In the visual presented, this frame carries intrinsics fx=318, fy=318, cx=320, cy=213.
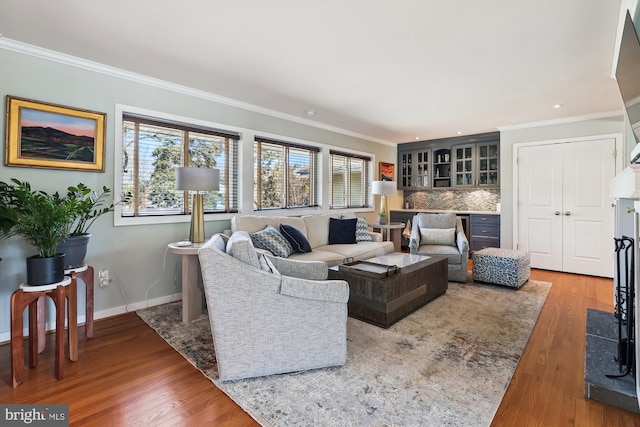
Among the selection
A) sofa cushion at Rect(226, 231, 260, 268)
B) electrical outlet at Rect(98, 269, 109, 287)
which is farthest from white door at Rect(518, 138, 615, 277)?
electrical outlet at Rect(98, 269, 109, 287)

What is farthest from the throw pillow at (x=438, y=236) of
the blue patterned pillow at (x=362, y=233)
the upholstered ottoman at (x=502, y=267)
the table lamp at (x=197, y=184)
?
the table lamp at (x=197, y=184)

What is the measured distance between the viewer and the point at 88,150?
281 centimetres

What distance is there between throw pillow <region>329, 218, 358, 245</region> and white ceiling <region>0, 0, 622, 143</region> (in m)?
1.60

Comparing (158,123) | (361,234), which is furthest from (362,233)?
(158,123)

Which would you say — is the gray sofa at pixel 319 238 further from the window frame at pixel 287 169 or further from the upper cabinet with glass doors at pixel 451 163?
the upper cabinet with glass doors at pixel 451 163

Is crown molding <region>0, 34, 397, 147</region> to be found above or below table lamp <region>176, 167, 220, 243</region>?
above

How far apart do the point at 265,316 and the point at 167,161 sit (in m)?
2.35

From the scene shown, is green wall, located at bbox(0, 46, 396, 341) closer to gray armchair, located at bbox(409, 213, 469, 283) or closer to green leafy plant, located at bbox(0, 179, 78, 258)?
green leafy plant, located at bbox(0, 179, 78, 258)

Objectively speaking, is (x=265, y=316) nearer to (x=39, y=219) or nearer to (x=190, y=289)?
(x=190, y=289)

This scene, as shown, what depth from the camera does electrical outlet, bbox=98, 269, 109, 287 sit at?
291cm

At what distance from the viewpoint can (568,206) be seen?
4.69 m

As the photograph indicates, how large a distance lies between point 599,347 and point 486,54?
90.6 inches

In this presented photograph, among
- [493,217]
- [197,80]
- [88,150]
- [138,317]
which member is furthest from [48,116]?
[493,217]

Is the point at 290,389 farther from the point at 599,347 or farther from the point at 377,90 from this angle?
the point at 377,90
